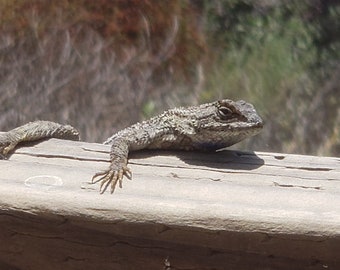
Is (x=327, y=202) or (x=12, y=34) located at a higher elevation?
(x=12, y=34)

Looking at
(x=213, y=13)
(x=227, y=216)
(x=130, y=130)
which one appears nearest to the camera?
(x=227, y=216)

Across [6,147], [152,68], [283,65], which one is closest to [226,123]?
[6,147]

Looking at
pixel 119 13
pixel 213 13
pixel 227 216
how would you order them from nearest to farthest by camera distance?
1. pixel 227 216
2. pixel 119 13
3. pixel 213 13

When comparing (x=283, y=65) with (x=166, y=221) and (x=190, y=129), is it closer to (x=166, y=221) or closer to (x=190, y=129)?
(x=190, y=129)

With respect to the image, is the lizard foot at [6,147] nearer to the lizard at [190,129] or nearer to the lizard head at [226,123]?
the lizard at [190,129]

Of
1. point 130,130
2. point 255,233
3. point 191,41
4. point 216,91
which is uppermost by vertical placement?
point 191,41

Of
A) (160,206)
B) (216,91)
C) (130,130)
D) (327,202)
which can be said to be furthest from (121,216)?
(216,91)

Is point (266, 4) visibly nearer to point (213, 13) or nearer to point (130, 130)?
point (213, 13)
